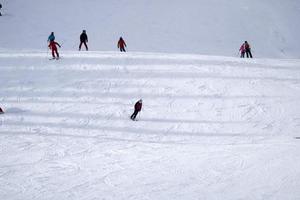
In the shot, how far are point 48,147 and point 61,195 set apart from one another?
317 cm

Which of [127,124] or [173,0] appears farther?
[173,0]

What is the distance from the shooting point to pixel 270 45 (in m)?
27.5

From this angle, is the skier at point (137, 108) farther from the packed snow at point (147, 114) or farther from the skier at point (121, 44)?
the skier at point (121, 44)

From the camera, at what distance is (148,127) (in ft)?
46.6

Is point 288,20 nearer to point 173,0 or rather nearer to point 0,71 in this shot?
point 173,0

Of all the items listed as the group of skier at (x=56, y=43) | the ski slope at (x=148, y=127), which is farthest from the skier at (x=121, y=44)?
the ski slope at (x=148, y=127)

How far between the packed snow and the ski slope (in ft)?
0.16

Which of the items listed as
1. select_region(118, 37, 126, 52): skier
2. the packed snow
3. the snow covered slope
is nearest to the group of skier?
select_region(118, 37, 126, 52): skier

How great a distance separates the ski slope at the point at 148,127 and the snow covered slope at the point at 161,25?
470cm

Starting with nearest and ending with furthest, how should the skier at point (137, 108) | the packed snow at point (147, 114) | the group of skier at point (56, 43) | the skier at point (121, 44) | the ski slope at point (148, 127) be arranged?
→ the ski slope at point (148, 127) < the packed snow at point (147, 114) < the skier at point (137, 108) < the group of skier at point (56, 43) < the skier at point (121, 44)

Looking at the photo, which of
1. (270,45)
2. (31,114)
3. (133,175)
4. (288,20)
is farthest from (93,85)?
(288,20)

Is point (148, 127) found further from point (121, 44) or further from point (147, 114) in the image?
point (121, 44)

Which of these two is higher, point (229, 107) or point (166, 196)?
point (229, 107)

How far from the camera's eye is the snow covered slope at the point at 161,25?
25.0 metres
